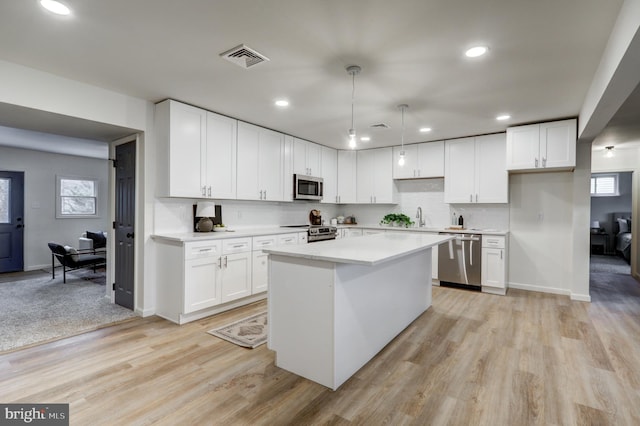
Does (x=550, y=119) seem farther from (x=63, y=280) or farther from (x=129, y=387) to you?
(x=63, y=280)

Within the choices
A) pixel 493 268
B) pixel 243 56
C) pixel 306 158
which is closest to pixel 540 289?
pixel 493 268

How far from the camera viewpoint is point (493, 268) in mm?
4617

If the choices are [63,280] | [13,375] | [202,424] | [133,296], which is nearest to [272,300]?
[202,424]

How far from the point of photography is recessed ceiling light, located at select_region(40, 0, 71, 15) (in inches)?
73.3

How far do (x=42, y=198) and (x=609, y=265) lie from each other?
12.2m

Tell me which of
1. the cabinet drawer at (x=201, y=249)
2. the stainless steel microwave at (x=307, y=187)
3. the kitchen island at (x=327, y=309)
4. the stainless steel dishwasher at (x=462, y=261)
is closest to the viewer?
the kitchen island at (x=327, y=309)

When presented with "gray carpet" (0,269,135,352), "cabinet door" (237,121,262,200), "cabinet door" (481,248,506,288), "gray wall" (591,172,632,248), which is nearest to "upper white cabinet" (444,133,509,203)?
"cabinet door" (481,248,506,288)

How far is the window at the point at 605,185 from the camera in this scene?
8.93m

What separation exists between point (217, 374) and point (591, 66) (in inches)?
152

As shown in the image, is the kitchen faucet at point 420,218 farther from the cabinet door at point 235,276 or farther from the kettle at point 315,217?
the cabinet door at point 235,276

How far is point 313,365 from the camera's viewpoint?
2256 millimetres

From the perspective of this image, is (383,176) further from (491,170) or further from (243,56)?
(243,56)

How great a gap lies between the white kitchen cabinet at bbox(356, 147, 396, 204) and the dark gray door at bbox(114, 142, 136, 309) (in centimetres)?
392

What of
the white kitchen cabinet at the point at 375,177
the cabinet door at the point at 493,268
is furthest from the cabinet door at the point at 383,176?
the cabinet door at the point at 493,268
